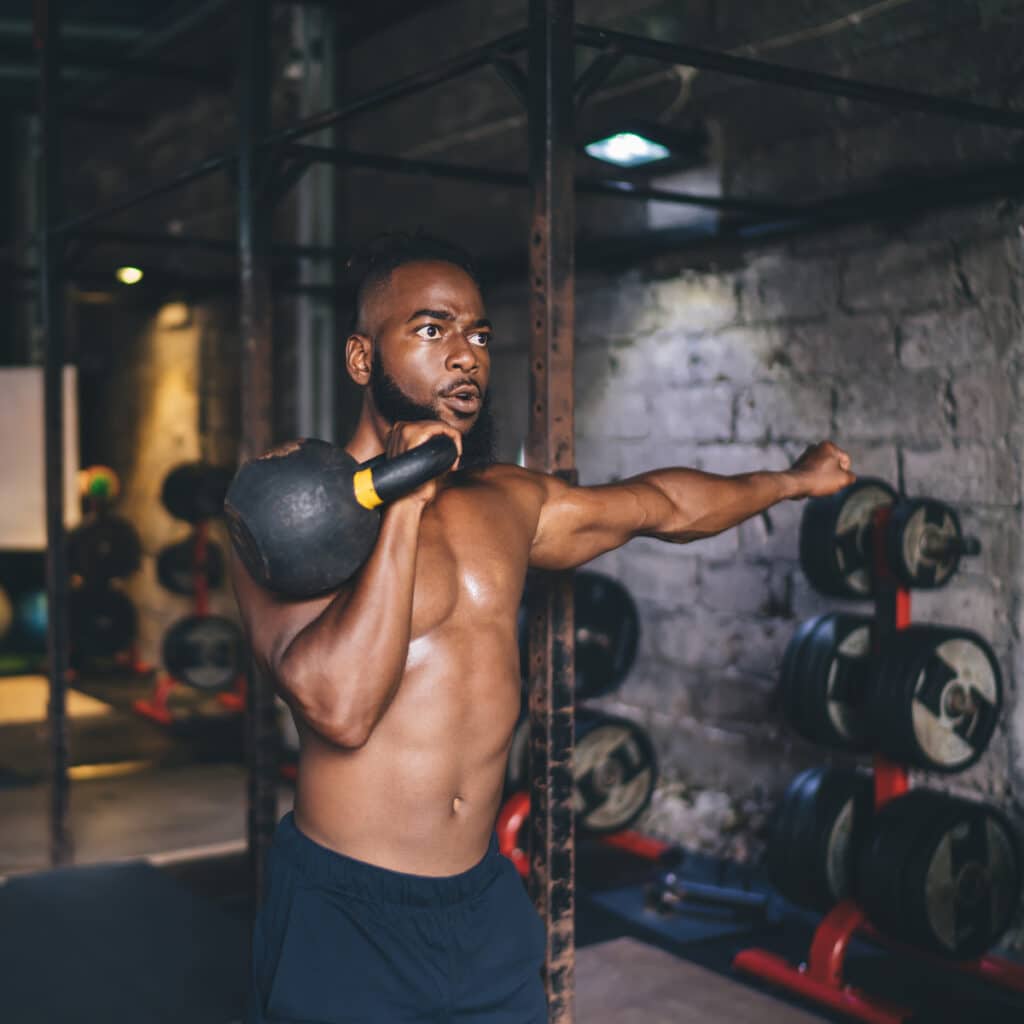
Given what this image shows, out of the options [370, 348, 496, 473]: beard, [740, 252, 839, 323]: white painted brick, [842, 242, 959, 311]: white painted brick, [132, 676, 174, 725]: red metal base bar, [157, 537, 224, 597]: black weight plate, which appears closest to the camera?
[370, 348, 496, 473]: beard

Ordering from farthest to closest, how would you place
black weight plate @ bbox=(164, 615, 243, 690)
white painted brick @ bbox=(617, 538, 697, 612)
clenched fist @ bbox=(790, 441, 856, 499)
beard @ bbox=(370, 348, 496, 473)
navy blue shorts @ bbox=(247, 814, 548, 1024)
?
black weight plate @ bbox=(164, 615, 243, 690), white painted brick @ bbox=(617, 538, 697, 612), clenched fist @ bbox=(790, 441, 856, 499), beard @ bbox=(370, 348, 496, 473), navy blue shorts @ bbox=(247, 814, 548, 1024)

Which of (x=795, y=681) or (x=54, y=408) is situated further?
(x=54, y=408)

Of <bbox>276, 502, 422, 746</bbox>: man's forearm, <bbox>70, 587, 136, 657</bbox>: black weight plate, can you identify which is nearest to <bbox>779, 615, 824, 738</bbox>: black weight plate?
<bbox>276, 502, 422, 746</bbox>: man's forearm

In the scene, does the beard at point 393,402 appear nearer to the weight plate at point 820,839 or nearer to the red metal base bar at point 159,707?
the weight plate at point 820,839

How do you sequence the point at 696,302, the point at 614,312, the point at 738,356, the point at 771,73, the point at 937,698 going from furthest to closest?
the point at 614,312 < the point at 696,302 < the point at 738,356 < the point at 937,698 < the point at 771,73

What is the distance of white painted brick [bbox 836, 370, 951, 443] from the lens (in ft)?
10.0

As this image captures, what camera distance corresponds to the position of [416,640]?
1510 millimetres

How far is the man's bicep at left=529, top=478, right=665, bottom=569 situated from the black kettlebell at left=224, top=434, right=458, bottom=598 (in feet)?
1.57

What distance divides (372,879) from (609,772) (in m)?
1.96

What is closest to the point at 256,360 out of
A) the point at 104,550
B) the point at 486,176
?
the point at 486,176

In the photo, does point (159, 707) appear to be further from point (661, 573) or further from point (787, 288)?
point (787, 288)

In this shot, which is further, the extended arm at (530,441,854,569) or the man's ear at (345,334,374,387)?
the extended arm at (530,441,854,569)

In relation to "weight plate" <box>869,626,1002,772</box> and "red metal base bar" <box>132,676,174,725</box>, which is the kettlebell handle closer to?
"weight plate" <box>869,626,1002,772</box>

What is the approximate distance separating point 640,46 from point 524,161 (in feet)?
7.68
